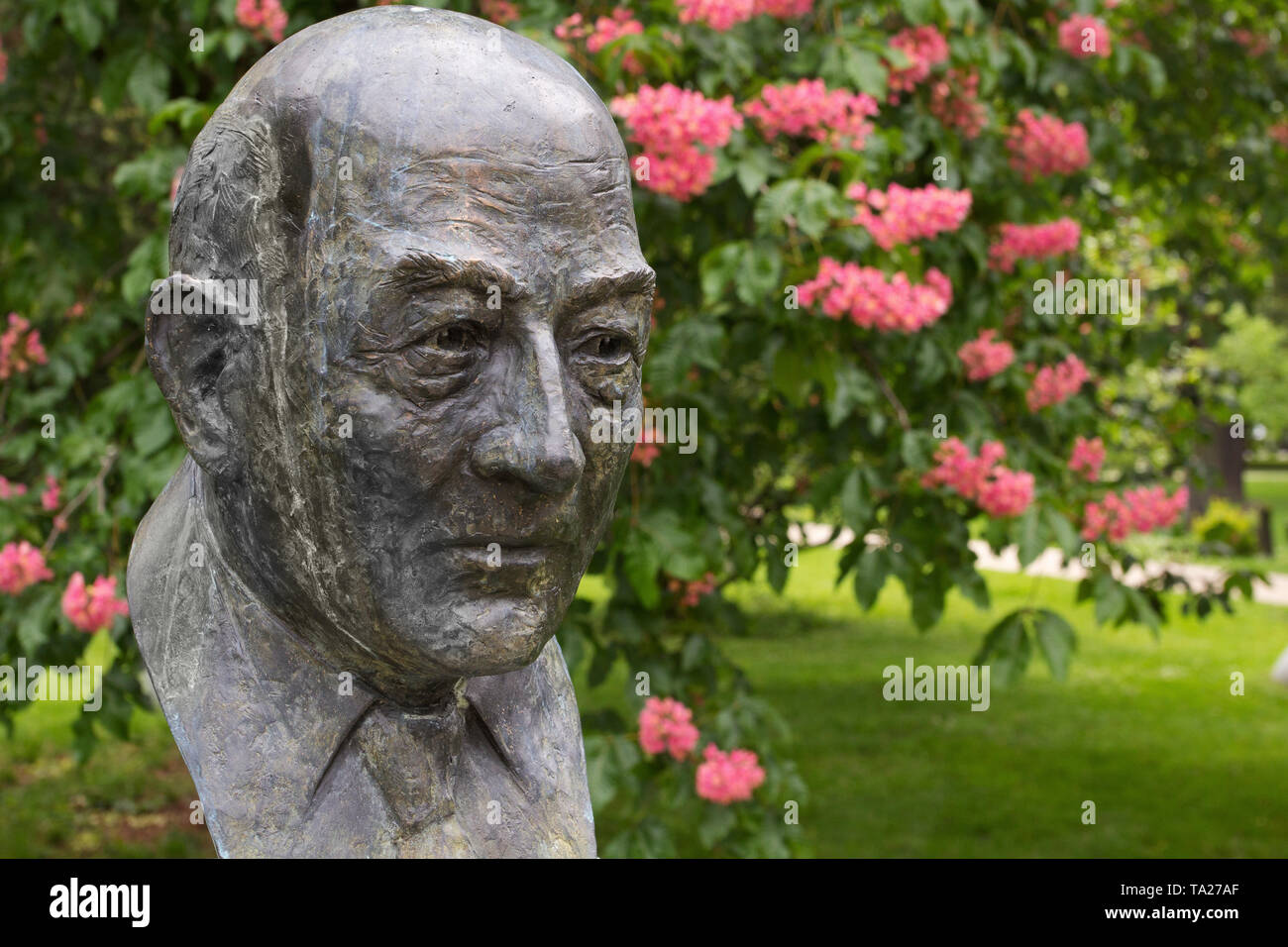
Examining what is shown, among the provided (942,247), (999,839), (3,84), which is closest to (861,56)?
(942,247)

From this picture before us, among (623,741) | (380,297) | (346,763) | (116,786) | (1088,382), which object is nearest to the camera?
(380,297)

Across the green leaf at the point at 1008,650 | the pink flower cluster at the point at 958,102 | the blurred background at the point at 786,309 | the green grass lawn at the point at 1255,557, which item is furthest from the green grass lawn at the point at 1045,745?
the pink flower cluster at the point at 958,102

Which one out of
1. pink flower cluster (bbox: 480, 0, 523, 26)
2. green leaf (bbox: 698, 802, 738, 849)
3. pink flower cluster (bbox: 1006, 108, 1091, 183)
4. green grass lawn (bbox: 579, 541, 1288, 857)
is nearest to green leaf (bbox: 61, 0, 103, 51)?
pink flower cluster (bbox: 480, 0, 523, 26)

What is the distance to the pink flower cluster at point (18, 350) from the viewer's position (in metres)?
3.68

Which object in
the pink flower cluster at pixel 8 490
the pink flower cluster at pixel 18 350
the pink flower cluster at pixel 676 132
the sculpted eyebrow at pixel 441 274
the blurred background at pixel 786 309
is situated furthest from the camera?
the pink flower cluster at pixel 18 350

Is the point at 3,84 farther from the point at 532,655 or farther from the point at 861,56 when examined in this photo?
the point at 532,655

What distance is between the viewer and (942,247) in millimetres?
3900

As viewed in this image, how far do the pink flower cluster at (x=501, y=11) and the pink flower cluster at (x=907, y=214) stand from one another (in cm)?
102

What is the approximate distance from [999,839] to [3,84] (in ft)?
16.9

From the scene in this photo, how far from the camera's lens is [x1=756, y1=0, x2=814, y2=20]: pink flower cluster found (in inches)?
137

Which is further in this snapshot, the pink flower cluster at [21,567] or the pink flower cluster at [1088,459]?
the pink flower cluster at [1088,459]

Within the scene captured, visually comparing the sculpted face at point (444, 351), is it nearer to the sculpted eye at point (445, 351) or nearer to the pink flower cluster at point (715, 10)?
the sculpted eye at point (445, 351)

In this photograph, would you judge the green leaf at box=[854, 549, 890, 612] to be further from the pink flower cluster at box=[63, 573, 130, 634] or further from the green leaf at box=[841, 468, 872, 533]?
the pink flower cluster at box=[63, 573, 130, 634]

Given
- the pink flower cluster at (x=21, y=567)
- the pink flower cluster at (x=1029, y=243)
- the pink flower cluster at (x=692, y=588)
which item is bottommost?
the pink flower cluster at (x=692, y=588)
